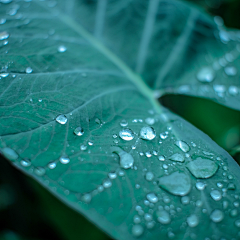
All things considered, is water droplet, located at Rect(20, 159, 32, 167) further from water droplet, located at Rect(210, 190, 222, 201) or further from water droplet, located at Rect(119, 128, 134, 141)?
water droplet, located at Rect(210, 190, 222, 201)

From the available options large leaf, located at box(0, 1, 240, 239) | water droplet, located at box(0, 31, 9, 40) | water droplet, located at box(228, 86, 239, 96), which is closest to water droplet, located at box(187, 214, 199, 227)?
large leaf, located at box(0, 1, 240, 239)

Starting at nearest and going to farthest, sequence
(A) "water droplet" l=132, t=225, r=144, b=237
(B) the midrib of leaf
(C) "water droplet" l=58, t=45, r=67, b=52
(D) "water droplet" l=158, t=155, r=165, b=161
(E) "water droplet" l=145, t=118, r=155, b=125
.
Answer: (A) "water droplet" l=132, t=225, r=144, b=237 < (D) "water droplet" l=158, t=155, r=165, b=161 < (E) "water droplet" l=145, t=118, r=155, b=125 < (C) "water droplet" l=58, t=45, r=67, b=52 < (B) the midrib of leaf

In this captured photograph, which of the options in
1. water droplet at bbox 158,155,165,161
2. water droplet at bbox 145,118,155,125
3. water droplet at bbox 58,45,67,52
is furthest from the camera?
water droplet at bbox 58,45,67,52

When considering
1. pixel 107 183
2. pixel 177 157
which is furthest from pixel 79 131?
pixel 177 157

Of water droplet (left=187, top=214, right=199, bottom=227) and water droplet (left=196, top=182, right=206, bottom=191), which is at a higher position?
water droplet (left=196, top=182, right=206, bottom=191)

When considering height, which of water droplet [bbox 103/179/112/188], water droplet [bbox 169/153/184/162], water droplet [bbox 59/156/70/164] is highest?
water droplet [bbox 59/156/70/164]

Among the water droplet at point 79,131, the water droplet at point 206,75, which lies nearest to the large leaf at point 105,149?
the water droplet at point 79,131

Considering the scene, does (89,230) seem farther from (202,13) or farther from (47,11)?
(202,13)

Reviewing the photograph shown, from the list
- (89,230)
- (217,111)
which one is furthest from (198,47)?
(89,230)
